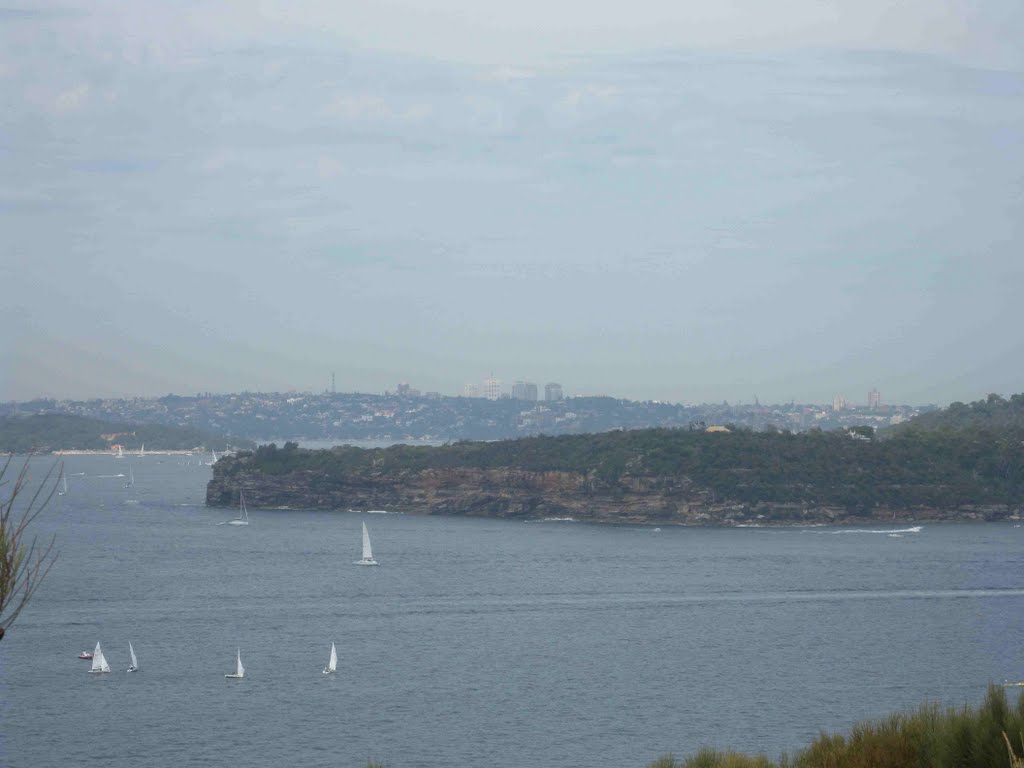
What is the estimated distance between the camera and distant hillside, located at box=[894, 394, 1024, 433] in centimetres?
13412

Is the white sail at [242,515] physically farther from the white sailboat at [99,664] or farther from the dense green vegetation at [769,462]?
the white sailboat at [99,664]

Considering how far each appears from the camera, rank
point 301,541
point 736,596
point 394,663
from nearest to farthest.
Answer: point 394,663
point 736,596
point 301,541

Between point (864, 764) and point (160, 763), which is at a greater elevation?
point (864, 764)

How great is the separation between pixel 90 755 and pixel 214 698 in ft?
19.8

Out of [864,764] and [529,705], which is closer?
[864,764]

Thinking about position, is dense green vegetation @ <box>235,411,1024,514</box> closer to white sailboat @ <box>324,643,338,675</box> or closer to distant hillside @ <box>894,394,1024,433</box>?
distant hillside @ <box>894,394,1024,433</box>

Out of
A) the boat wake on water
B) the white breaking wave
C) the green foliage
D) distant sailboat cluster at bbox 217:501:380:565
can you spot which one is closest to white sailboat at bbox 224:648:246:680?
distant sailboat cluster at bbox 217:501:380:565

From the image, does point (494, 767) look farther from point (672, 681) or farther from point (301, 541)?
point (301, 541)

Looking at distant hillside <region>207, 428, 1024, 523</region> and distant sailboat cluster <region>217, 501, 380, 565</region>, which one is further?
distant hillside <region>207, 428, 1024, 523</region>

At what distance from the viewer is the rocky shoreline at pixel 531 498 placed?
306ft

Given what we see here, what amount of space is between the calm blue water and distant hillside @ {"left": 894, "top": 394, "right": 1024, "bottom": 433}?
201 ft

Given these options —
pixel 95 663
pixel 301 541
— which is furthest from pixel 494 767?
pixel 301 541

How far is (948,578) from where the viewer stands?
60281mm

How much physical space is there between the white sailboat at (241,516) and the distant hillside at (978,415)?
6661 cm
